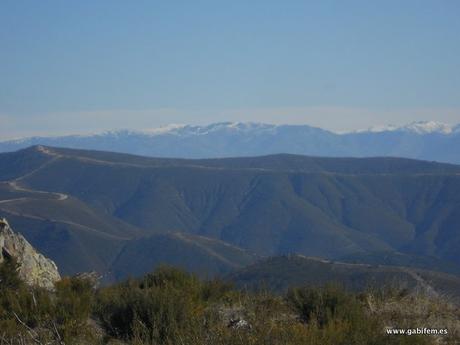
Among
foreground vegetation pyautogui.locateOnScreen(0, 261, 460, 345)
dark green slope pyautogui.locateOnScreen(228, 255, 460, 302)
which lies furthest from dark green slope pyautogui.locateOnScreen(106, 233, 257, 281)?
foreground vegetation pyautogui.locateOnScreen(0, 261, 460, 345)

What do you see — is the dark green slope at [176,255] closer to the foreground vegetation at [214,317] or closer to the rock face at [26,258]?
the rock face at [26,258]

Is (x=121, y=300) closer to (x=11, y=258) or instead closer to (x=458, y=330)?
(x=458, y=330)

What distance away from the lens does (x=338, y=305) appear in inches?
484

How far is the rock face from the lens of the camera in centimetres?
2141

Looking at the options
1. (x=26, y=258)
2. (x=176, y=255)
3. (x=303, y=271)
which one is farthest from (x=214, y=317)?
(x=176, y=255)

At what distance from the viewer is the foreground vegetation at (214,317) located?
9562 millimetres

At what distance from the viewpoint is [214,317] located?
38.9ft

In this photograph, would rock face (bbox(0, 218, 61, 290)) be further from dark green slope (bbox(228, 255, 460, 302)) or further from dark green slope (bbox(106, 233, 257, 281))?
dark green slope (bbox(106, 233, 257, 281))

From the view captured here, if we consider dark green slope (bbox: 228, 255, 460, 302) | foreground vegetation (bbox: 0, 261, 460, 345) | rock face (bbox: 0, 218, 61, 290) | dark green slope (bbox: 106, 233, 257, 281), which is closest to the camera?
foreground vegetation (bbox: 0, 261, 460, 345)

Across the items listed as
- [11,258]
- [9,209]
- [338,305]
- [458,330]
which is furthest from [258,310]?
[9,209]

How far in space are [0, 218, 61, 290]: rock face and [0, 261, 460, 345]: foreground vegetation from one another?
723cm

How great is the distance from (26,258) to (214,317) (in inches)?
474

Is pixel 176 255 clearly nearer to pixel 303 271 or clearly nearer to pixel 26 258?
pixel 303 271

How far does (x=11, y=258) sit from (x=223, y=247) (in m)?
156
